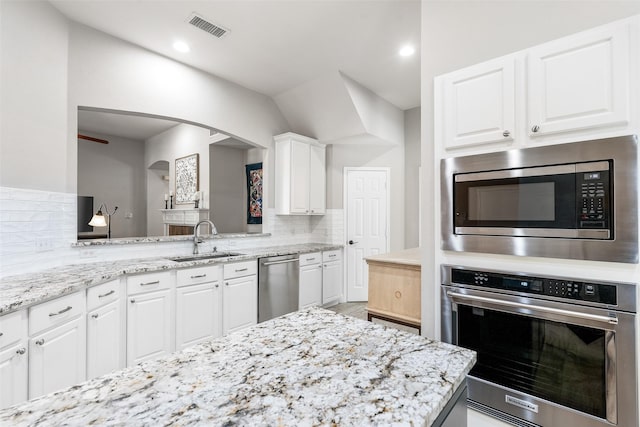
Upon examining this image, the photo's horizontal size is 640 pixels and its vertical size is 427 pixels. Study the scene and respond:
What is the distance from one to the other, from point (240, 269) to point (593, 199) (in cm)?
292

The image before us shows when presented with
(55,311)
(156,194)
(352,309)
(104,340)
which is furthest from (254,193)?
(55,311)

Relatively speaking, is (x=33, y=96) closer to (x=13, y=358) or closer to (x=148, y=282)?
(x=148, y=282)

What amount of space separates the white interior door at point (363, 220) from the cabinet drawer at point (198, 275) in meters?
2.34

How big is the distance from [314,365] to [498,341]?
127 cm

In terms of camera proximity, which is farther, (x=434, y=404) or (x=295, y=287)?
(x=295, y=287)

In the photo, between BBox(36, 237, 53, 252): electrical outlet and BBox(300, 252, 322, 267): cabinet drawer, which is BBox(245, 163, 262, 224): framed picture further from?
BBox(36, 237, 53, 252): electrical outlet

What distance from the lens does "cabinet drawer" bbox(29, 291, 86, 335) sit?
162cm

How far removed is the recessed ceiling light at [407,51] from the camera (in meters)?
3.08

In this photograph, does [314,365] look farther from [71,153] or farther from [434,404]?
[71,153]

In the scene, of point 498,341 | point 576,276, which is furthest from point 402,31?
point 498,341

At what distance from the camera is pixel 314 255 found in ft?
14.0

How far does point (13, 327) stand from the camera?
58.7 inches

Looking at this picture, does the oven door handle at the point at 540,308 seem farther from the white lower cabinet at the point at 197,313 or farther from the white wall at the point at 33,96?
the white wall at the point at 33,96

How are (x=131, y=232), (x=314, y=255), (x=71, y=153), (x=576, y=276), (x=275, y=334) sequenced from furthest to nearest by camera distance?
(x=131, y=232), (x=314, y=255), (x=71, y=153), (x=576, y=276), (x=275, y=334)
